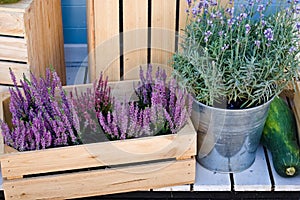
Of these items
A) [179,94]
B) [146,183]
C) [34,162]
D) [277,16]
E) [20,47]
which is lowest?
[146,183]

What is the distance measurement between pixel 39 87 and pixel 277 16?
891 mm

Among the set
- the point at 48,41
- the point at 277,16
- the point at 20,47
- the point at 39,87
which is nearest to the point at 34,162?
the point at 39,87

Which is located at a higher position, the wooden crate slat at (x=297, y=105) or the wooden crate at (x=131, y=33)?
the wooden crate at (x=131, y=33)

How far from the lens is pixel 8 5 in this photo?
2059mm

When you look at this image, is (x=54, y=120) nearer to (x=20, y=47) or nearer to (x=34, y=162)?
(x=34, y=162)

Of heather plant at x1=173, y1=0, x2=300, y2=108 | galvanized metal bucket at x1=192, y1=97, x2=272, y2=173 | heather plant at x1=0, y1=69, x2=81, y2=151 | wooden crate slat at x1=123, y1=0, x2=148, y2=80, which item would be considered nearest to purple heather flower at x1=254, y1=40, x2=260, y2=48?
heather plant at x1=173, y1=0, x2=300, y2=108

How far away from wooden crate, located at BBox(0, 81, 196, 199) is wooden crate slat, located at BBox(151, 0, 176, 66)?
41cm

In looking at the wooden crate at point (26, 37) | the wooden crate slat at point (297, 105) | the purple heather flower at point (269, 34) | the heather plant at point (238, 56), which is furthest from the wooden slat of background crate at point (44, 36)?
the wooden crate slat at point (297, 105)

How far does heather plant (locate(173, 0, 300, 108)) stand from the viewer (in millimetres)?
1896

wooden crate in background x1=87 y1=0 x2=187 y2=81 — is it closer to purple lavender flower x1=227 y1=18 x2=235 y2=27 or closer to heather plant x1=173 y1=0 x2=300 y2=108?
heather plant x1=173 y1=0 x2=300 y2=108

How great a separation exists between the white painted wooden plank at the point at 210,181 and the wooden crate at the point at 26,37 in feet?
2.50

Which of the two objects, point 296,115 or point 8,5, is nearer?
point 8,5

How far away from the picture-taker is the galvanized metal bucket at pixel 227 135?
1.96 meters

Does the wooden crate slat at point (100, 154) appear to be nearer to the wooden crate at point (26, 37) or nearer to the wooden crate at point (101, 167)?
the wooden crate at point (101, 167)
